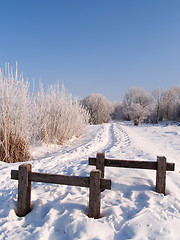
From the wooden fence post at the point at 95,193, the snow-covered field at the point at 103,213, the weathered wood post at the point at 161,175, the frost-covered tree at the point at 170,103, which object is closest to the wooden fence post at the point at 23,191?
the snow-covered field at the point at 103,213

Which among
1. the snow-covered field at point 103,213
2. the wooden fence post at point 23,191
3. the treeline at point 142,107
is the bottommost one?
the snow-covered field at point 103,213

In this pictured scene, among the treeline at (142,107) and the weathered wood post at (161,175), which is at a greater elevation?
the treeline at (142,107)

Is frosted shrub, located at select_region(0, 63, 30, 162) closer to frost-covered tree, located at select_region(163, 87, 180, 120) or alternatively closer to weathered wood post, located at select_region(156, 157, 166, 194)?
weathered wood post, located at select_region(156, 157, 166, 194)

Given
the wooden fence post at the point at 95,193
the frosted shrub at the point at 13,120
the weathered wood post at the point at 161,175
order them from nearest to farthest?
the wooden fence post at the point at 95,193
the weathered wood post at the point at 161,175
the frosted shrub at the point at 13,120

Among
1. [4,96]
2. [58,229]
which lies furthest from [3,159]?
Answer: [58,229]

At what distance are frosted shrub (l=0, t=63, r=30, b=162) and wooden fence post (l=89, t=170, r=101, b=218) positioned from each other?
12.5 feet

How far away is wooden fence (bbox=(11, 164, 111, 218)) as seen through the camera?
2418 mm

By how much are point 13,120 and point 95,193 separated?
4159 mm

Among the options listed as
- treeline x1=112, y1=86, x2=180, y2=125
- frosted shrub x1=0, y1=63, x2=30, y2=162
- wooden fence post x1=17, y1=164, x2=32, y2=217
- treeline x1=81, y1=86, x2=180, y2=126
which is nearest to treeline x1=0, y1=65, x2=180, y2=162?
frosted shrub x1=0, y1=63, x2=30, y2=162

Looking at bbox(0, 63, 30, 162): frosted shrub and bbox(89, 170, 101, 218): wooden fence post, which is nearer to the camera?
bbox(89, 170, 101, 218): wooden fence post

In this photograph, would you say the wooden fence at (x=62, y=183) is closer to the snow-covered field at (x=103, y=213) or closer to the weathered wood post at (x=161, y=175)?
the snow-covered field at (x=103, y=213)

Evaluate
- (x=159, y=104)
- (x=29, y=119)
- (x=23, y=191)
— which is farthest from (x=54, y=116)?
(x=159, y=104)

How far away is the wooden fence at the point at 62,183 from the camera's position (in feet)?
7.93

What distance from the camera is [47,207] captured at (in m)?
2.67
